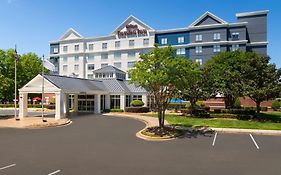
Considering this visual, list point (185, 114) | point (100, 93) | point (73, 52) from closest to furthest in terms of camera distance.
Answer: point (185, 114) < point (100, 93) < point (73, 52)

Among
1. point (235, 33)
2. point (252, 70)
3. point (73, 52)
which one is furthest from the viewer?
point (73, 52)

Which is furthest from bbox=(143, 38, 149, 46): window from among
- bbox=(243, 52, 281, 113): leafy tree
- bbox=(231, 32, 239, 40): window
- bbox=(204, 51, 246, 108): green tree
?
bbox=(243, 52, 281, 113): leafy tree

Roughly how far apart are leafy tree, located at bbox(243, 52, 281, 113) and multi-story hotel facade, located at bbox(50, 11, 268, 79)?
1292 inches

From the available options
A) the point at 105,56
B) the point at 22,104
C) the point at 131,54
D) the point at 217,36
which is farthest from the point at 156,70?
the point at 105,56

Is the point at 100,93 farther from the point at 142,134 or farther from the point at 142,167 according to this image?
the point at 142,167

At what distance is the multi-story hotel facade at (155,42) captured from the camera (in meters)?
63.5

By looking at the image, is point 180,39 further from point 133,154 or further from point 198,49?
point 133,154

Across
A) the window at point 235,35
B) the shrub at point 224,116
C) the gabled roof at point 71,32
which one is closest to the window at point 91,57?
the gabled roof at point 71,32

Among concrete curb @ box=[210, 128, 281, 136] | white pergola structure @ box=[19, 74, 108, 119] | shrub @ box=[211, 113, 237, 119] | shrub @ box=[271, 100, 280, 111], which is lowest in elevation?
concrete curb @ box=[210, 128, 281, 136]

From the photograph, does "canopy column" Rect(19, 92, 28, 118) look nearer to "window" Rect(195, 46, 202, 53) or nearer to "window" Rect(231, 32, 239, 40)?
"window" Rect(195, 46, 202, 53)

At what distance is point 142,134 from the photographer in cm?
2147

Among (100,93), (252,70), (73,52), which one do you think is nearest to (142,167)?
(252,70)

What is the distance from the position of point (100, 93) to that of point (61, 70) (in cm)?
4219

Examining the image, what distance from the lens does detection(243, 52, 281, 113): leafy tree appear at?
29.3 meters
